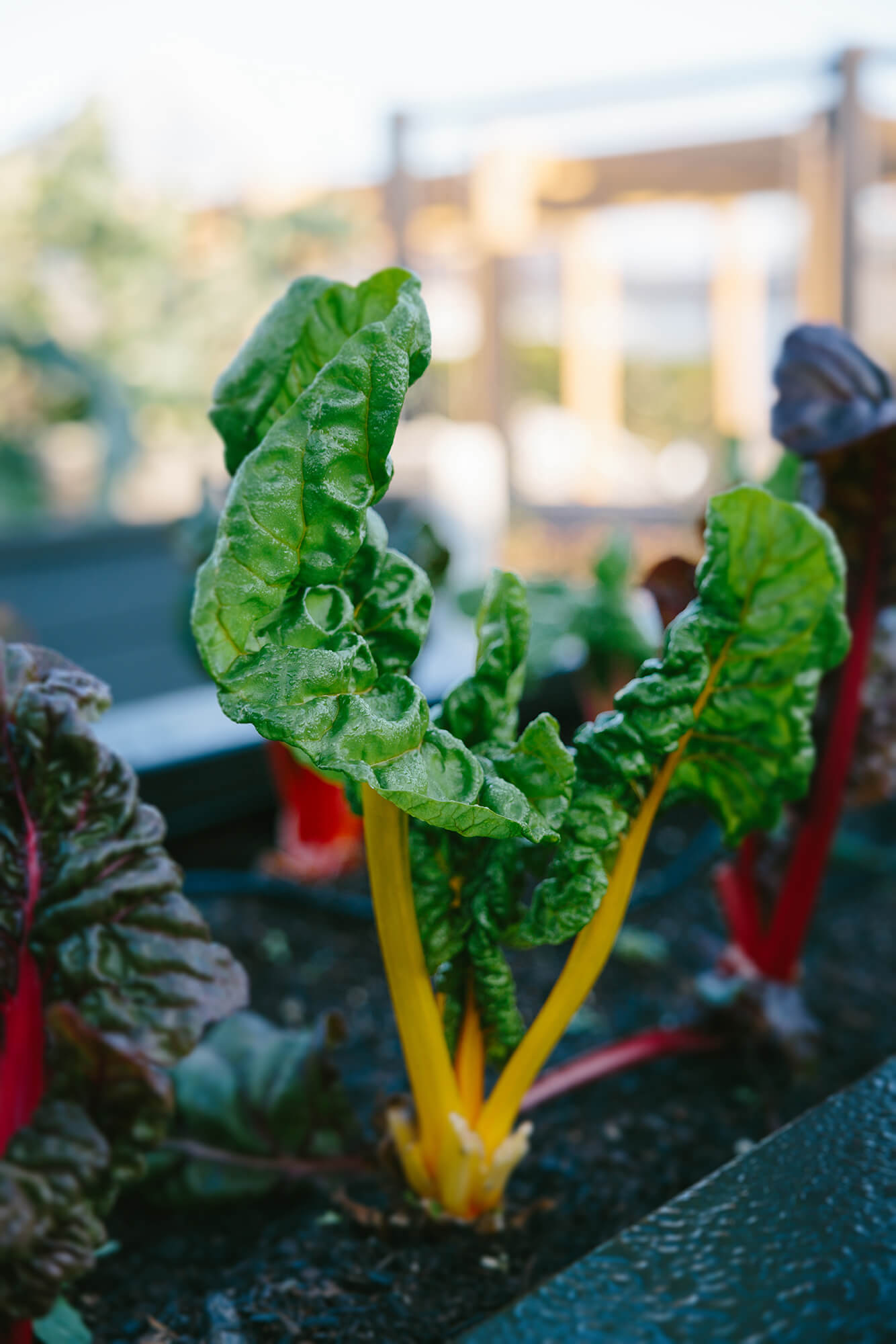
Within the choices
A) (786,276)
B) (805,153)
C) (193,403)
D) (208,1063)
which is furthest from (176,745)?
(193,403)

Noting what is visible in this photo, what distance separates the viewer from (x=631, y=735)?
668 millimetres

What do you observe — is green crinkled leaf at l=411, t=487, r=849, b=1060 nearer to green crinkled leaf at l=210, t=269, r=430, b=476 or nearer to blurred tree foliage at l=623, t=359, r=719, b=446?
green crinkled leaf at l=210, t=269, r=430, b=476

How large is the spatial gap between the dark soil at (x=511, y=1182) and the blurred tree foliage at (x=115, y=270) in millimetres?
6344

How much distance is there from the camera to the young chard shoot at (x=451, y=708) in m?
0.55

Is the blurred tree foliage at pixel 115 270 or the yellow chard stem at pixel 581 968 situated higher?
the blurred tree foliage at pixel 115 270

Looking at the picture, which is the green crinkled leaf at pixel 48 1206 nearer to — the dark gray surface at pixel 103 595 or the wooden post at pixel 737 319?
the dark gray surface at pixel 103 595

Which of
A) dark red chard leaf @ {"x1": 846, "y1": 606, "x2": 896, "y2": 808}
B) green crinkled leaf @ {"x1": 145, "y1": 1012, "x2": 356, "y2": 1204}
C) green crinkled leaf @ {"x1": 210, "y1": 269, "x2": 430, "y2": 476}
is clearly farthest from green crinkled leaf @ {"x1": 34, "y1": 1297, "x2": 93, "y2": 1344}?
dark red chard leaf @ {"x1": 846, "y1": 606, "x2": 896, "y2": 808}

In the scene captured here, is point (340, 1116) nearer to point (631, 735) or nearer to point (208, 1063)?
point (208, 1063)

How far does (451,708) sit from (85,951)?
0.26m

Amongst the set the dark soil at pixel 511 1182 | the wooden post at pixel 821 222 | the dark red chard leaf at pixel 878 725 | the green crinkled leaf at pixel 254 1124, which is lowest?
the dark soil at pixel 511 1182

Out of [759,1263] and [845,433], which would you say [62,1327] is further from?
[845,433]

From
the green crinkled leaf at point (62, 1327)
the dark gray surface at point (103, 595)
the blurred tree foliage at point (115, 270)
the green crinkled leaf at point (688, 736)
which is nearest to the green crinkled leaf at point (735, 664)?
the green crinkled leaf at point (688, 736)

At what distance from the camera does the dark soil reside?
726mm

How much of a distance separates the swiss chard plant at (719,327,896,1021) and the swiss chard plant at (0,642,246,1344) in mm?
539
